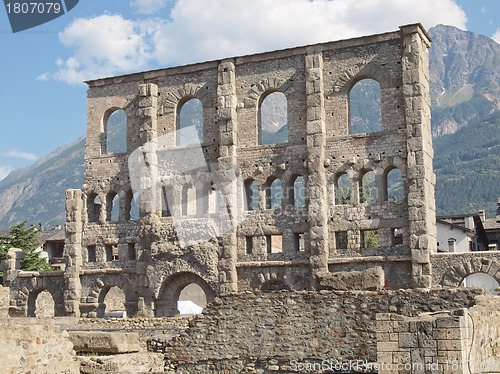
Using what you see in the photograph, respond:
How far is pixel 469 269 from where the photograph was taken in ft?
87.4

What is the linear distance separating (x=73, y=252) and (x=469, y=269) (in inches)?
709

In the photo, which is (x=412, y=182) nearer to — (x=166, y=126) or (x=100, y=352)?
(x=166, y=126)

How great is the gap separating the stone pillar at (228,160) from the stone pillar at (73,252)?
7.47 metres

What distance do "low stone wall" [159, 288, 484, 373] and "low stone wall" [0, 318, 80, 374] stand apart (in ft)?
16.5

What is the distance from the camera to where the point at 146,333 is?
24.0m

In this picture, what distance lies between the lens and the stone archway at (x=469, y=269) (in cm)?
2644

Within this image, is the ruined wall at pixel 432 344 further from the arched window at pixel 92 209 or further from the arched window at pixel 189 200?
the arched window at pixel 92 209

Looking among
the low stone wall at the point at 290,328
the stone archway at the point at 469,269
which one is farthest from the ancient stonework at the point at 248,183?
the low stone wall at the point at 290,328

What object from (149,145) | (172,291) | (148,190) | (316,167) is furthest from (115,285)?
(316,167)

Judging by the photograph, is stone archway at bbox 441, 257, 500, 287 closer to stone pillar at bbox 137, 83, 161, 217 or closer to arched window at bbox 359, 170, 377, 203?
arched window at bbox 359, 170, 377, 203

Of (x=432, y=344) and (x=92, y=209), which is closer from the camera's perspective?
(x=432, y=344)

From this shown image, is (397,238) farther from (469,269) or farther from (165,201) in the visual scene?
(165,201)

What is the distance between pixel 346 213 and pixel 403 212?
232 cm

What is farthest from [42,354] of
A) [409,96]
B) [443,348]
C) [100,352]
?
[409,96]
